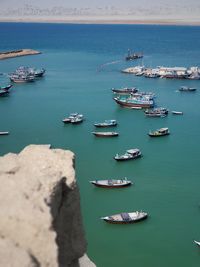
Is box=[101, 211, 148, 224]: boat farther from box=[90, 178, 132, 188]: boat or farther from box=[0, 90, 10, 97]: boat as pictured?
box=[0, 90, 10, 97]: boat

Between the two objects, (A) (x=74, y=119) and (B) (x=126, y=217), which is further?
(A) (x=74, y=119)

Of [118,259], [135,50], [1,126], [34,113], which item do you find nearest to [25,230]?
[118,259]

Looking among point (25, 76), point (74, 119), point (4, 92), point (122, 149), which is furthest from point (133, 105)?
point (25, 76)

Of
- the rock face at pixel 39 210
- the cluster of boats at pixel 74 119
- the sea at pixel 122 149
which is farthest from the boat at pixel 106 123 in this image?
the rock face at pixel 39 210

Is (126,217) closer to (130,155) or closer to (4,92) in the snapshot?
(130,155)

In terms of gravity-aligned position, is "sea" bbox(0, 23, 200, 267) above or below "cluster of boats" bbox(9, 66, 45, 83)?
above

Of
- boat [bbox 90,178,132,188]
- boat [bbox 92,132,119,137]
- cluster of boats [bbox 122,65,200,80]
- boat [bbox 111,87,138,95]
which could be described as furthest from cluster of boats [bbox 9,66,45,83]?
boat [bbox 90,178,132,188]
